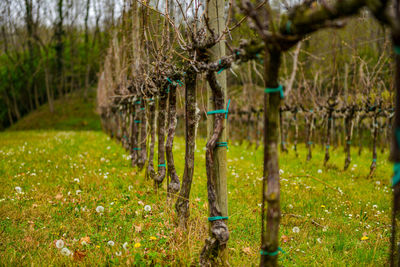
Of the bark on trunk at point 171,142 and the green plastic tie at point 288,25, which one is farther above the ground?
the green plastic tie at point 288,25

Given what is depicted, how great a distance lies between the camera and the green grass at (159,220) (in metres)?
3.58

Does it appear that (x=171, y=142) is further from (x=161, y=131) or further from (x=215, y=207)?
(x=215, y=207)

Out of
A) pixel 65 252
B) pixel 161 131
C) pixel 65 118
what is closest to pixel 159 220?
pixel 65 252

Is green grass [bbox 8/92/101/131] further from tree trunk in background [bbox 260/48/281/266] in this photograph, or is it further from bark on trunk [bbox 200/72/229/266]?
tree trunk in background [bbox 260/48/281/266]

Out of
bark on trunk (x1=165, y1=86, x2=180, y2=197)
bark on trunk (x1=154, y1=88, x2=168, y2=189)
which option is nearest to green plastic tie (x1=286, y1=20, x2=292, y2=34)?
bark on trunk (x1=165, y1=86, x2=180, y2=197)

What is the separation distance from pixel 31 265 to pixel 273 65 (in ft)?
10.5

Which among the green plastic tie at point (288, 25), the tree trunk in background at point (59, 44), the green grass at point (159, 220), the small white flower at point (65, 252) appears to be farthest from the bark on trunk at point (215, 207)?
the tree trunk in background at point (59, 44)

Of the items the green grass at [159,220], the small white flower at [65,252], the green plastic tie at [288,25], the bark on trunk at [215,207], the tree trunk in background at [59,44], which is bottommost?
the green grass at [159,220]

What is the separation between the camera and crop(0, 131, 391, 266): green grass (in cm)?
358

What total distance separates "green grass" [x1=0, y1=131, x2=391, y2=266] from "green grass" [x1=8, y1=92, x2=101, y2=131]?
1041 inches

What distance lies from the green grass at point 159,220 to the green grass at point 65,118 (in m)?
26.4

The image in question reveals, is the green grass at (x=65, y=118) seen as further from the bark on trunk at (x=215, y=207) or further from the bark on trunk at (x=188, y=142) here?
the bark on trunk at (x=215, y=207)

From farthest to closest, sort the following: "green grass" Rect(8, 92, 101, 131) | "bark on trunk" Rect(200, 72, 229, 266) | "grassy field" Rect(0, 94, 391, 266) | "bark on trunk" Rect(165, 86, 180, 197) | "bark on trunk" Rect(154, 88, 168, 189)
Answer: "green grass" Rect(8, 92, 101, 131) < "bark on trunk" Rect(154, 88, 168, 189) < "bark on trunk" Rect(165, 86, 180, 197) < "grassy field" Rect(0, 94, 391, 266) < "bark on trunk" Rect(200, 72, 229, 266)

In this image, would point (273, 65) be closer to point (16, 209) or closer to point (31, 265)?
point (31, 265)
